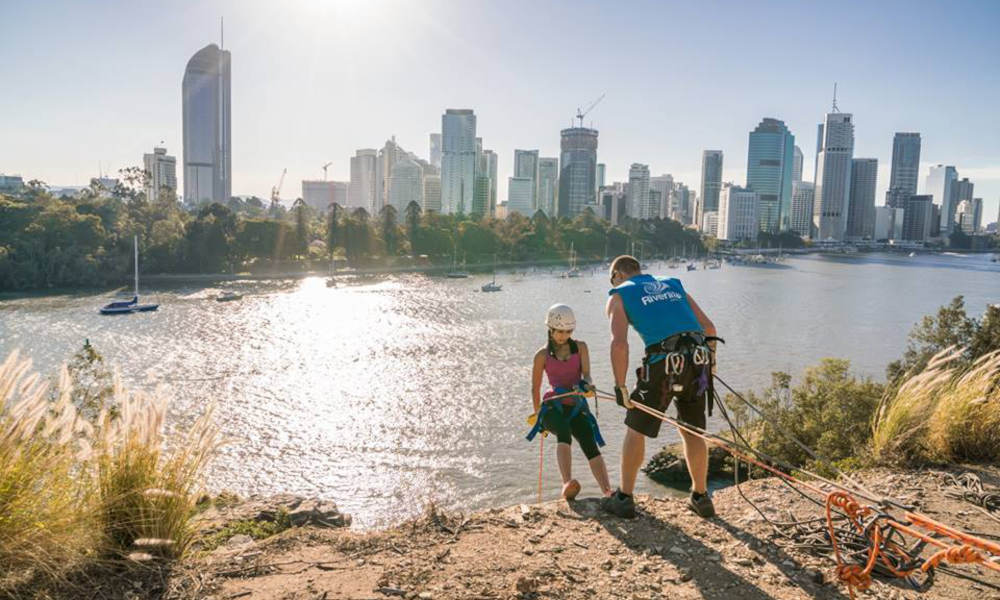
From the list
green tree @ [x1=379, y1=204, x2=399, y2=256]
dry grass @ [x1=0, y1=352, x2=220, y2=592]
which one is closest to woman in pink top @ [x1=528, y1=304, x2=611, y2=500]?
dry grass @ [x1=0, y1=352, x2=220, y2=592]

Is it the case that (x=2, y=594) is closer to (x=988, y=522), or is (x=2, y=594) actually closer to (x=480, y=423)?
(x=988, y=522)

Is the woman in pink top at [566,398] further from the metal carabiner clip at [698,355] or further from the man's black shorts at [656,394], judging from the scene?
the metal carabiner clip at [698,355]

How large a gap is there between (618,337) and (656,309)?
12.7 inches

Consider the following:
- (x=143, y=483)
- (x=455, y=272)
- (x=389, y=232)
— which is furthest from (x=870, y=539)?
(x=389, y=232)

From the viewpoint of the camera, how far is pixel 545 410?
5.14 metres

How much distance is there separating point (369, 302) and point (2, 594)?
49.6m

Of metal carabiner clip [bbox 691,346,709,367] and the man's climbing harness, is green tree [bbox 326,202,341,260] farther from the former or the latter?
the man's climbing harness

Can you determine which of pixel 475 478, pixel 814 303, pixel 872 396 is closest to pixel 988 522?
pixel 872 396

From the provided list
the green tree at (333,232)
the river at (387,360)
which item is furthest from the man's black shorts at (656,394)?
the green tree at (333,232)

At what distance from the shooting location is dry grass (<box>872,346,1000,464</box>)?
5551 mm

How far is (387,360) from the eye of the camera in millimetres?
32188

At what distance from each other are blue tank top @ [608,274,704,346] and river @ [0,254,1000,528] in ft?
9.77

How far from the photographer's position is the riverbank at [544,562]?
3418 millimetres

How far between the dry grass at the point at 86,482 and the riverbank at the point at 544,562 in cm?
21
